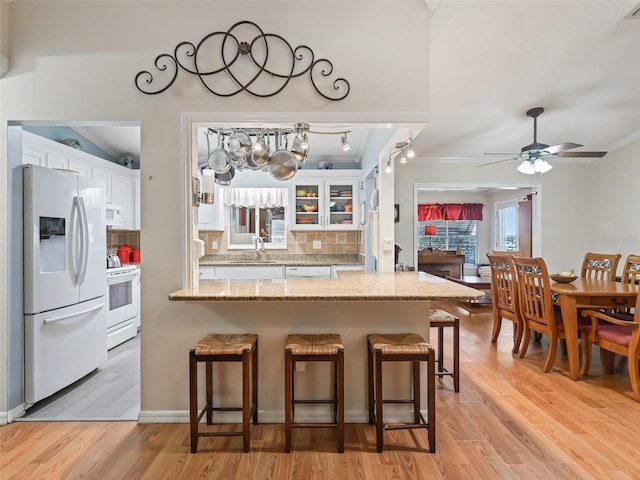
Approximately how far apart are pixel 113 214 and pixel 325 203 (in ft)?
8.79

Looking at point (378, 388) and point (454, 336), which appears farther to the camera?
point (454, 336)

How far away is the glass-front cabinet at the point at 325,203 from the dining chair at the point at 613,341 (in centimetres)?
294

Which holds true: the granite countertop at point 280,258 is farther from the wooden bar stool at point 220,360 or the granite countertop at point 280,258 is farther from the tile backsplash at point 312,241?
the wooden bar stool at point 220,360

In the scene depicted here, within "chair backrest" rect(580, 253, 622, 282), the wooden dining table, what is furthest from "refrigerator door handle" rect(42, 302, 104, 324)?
"chair backrest" rect(580, 253, 622, 282)

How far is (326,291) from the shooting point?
2.15 meters

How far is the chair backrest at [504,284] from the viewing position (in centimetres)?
371

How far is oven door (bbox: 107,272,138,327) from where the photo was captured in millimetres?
3820

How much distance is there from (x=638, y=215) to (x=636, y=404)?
11.0 feet

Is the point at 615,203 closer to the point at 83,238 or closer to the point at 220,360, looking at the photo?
the point at 220,360

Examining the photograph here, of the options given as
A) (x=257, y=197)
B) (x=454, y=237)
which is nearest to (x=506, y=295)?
(x=257, y=197)

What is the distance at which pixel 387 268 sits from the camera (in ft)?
11.3

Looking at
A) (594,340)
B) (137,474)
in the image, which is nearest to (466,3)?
(594,340)

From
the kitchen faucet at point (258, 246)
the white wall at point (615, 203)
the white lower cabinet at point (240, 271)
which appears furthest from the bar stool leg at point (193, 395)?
the white wall at point (615, 203)

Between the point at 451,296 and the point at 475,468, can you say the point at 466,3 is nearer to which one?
the point at 451,296
